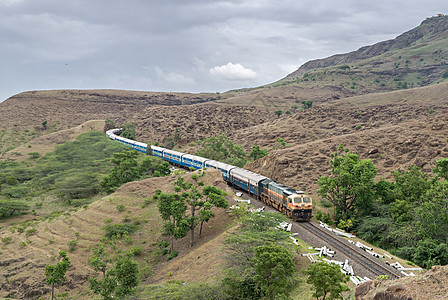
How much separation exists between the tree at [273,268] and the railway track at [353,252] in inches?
285

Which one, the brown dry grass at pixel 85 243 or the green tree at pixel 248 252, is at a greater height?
the green tree at pixel 248 252

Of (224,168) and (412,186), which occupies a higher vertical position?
(224,168)

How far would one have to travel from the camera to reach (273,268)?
1572cm

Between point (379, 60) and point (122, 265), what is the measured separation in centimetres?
18412

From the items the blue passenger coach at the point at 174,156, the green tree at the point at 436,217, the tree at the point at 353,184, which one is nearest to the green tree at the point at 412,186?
the tree at the point at 353,184

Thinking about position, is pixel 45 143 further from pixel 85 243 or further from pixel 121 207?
pixel 85 243

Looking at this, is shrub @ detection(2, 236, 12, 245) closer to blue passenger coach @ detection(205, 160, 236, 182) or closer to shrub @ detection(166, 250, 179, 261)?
shrub @ detection(166, 250, 179, 261)

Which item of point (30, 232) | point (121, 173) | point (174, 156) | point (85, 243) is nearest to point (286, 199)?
point (85, 243)

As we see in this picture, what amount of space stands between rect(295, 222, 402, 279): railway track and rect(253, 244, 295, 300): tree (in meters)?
7.23

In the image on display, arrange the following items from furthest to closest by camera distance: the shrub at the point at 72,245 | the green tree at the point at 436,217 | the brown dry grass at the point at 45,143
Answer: the brown dry grass at the point at 45,143 < the shrub at the point at 72,245 < the green tree at the point at 436,217

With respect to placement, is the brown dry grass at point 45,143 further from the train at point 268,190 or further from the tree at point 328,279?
the tree at point 328,279

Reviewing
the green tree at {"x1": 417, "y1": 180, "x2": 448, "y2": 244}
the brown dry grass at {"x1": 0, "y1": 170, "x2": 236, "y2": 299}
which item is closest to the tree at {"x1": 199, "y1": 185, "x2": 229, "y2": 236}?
the brown dry grass at {"x1": 0, "y1": 170, "x2": 236, "y2": 299}

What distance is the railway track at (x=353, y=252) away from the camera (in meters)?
19.9

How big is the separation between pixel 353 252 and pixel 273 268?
980cm
